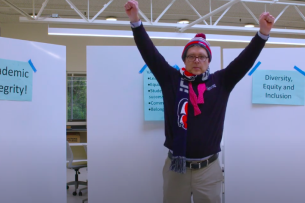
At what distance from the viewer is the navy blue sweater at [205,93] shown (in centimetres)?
167

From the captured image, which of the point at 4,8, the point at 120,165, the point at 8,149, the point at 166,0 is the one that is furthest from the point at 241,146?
the point at 4,8

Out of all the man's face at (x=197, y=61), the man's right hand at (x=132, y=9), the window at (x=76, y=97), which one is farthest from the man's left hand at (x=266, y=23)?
the window at (x=76, y=97)

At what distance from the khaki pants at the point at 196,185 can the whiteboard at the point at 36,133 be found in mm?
1019

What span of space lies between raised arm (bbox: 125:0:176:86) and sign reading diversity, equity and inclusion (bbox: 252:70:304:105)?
0.89m

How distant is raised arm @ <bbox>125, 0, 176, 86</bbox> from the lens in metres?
1.62

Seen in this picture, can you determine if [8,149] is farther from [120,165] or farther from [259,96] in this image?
[259,96]

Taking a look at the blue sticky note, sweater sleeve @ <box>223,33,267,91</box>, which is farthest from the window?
sweater sleeve @ <box>223,33,267,91</box>

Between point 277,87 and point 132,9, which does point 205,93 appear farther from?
point 277,87

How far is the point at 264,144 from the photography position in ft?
7.71

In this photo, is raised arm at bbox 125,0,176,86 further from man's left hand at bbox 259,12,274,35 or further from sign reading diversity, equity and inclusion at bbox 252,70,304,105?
sign reading diversity, equity and inclusion at bbox 252,70,304,105

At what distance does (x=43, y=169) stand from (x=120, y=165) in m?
0.57

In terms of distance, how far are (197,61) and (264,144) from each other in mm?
1045

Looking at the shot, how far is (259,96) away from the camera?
7.70ft

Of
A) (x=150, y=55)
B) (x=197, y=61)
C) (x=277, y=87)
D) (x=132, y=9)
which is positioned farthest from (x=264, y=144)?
(x=132, y=9)
